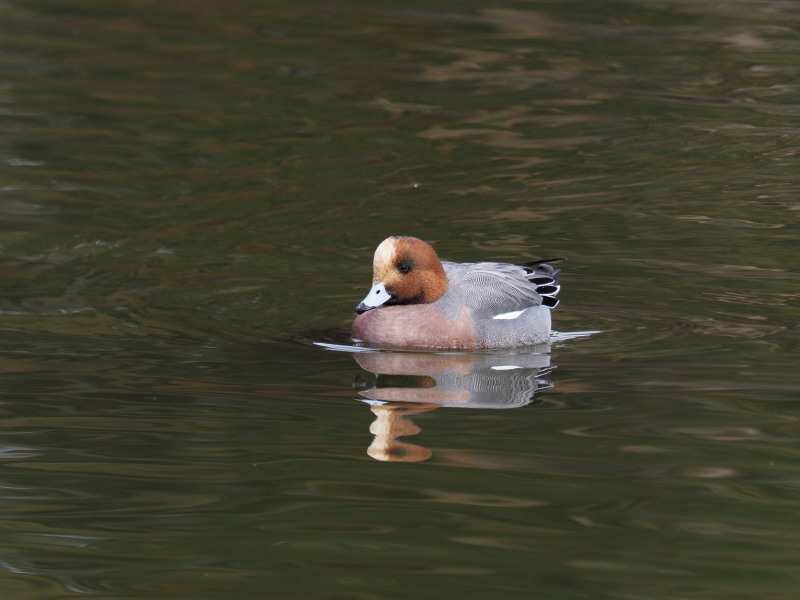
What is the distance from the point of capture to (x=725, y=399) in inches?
275

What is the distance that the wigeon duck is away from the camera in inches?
334

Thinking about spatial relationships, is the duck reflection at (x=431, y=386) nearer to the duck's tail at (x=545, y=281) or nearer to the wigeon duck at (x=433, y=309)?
the wigeon duck at (x=433, y=309)

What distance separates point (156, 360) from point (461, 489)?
293cm

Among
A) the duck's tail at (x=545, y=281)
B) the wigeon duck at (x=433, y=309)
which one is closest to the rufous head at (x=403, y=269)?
the wigeon duck at (x=433, y=309)

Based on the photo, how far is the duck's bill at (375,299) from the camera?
8.34 m

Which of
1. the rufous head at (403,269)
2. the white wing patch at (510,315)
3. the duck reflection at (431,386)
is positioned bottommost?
the duck reflection at (431,386)

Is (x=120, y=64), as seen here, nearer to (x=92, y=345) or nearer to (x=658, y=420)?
(x=92, y=345)

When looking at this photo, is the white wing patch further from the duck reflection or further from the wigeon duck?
the duck reflection

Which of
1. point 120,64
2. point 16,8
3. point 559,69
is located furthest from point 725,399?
point 16,8

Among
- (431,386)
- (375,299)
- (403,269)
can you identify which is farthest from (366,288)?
(431,386)

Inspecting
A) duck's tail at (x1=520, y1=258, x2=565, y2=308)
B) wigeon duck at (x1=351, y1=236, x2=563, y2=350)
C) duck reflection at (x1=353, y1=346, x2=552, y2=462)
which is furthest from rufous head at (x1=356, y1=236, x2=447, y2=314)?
duck's tail at (x1=520, y1=258, x2=565, y2=308)

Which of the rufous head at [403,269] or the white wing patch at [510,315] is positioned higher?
the rufous head at [403,269]

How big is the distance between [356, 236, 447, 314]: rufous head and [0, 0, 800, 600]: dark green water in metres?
0.42

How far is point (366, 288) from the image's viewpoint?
1002cm
